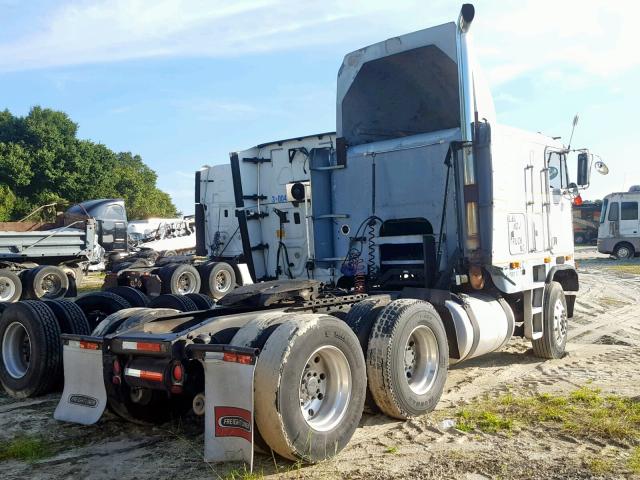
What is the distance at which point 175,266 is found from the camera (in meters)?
15.3

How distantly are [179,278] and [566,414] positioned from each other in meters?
11.1

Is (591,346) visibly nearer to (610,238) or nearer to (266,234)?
(266,234)

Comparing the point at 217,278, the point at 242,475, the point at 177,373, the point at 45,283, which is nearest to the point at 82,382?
the point at 177,373

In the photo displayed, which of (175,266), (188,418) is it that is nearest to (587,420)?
(188,418)

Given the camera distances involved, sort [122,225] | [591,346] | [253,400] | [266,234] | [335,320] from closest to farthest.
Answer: [253,400] → [335,320] → [591,346] → [266,234] → [122,225]

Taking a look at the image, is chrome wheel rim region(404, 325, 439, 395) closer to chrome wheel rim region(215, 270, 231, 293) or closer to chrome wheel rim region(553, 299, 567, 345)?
chrome wheel rim region(553, 299, 567, 345)

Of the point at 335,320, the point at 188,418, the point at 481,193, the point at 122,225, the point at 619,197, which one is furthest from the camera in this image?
the point at 619,197

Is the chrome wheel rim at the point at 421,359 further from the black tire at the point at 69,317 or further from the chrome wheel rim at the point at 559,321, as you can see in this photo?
the black tire at the point at 69,317

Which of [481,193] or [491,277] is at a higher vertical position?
[481,193]

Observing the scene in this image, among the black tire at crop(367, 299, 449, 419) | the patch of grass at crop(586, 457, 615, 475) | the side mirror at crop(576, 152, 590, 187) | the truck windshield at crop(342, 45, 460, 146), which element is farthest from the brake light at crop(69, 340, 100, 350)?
the side mirror at crop(576, 152, 590, 187)

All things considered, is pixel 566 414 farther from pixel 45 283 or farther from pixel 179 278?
pixel 45 283

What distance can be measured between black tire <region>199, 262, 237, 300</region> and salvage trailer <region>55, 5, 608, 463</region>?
5.26 metres

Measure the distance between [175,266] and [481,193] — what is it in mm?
9906

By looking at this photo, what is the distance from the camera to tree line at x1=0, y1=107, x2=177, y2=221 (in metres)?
44.1
